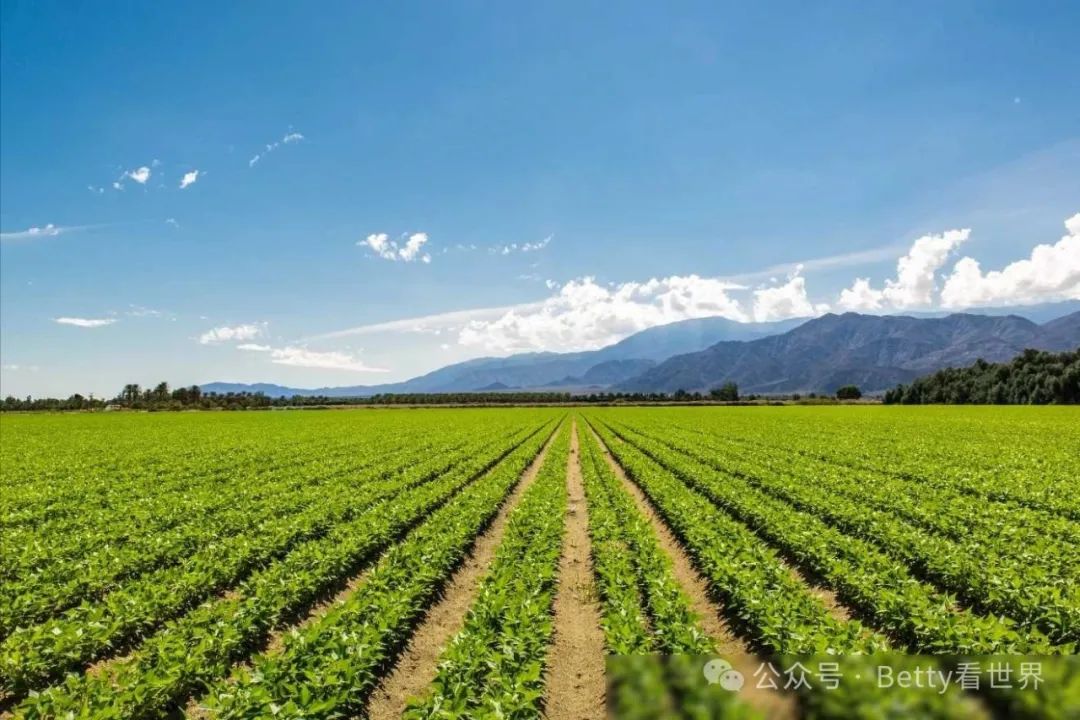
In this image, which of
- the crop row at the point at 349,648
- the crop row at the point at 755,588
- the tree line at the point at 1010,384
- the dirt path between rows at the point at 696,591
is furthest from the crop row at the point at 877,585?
the tree line at the point at 1010,384

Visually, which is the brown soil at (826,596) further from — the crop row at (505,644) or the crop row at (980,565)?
the crop row at (505,644)

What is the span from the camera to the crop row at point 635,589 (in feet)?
28.8

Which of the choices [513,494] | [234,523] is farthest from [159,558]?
[513,494]

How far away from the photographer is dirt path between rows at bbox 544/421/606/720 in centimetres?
889

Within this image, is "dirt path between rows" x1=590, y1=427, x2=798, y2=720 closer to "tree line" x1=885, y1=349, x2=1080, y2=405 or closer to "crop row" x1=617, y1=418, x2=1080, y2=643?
"crop row" x1=617, y1=418, x2=1080, y2=643

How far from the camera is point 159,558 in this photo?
1449cm

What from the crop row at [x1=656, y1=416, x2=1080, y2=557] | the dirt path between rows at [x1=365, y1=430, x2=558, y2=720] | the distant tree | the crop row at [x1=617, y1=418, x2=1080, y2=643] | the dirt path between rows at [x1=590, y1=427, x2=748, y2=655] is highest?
the crop row at [x1=617, y1=418, x2=1080, y2=643]

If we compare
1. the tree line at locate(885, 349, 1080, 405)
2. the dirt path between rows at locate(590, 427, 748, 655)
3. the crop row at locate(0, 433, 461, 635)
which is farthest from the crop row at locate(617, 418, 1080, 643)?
the tree line at locate(885, 349, 1080, 405)

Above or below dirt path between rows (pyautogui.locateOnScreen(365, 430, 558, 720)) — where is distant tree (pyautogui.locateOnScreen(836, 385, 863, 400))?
below

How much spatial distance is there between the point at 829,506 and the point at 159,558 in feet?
65.8

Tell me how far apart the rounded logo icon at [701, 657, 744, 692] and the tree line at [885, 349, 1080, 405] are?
14355cm

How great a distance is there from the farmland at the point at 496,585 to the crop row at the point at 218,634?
52mm

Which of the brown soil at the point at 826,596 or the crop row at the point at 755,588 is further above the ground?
the crop row at the point at 755,588

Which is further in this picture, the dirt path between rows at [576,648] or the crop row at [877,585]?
the dirt path between rows at [576,648]
